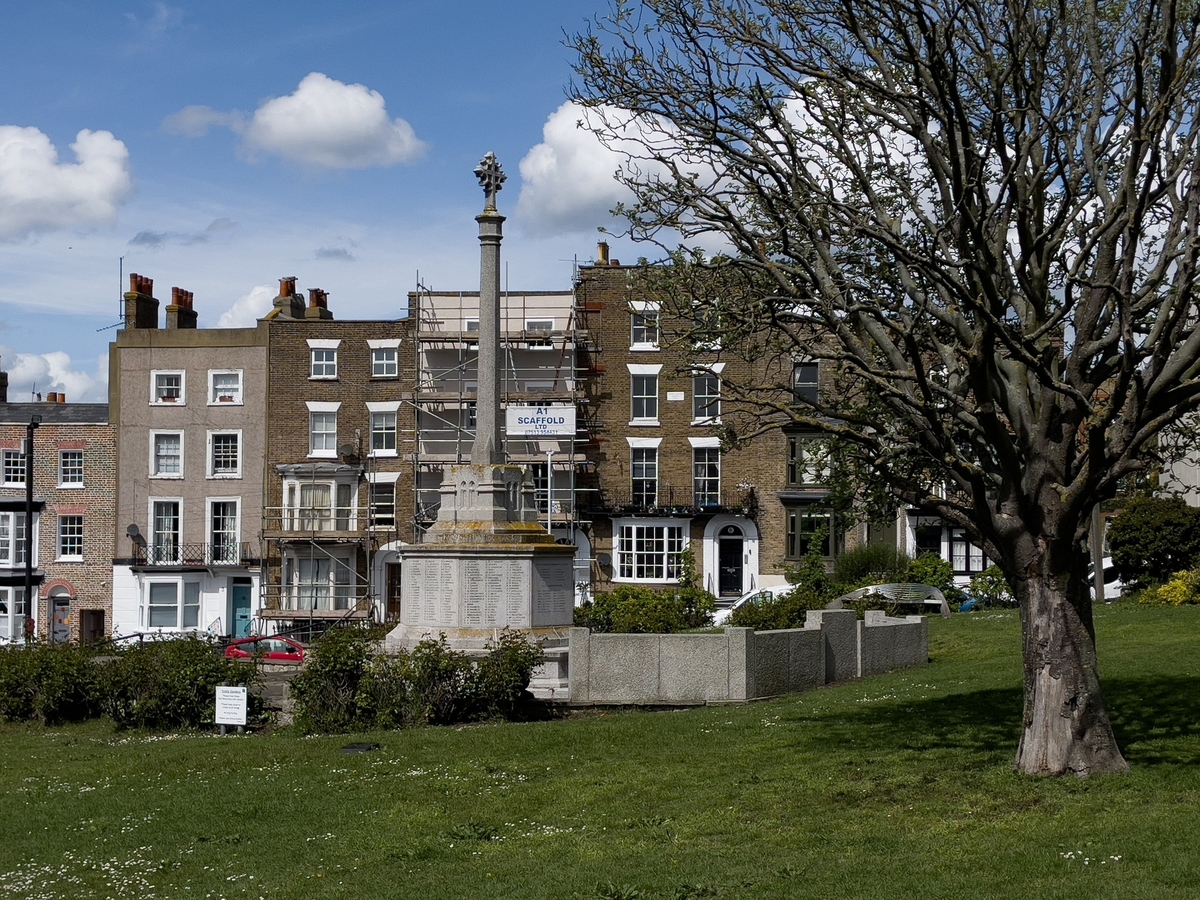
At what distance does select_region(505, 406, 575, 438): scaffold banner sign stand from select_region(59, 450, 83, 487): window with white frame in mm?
16918

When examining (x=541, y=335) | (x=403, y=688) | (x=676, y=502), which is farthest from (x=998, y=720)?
(x=541, y=335)

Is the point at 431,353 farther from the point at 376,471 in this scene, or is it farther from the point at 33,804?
the point at 33,804

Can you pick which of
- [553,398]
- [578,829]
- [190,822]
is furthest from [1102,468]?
[553,398]

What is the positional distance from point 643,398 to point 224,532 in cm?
1666

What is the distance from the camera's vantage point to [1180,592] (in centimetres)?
3206

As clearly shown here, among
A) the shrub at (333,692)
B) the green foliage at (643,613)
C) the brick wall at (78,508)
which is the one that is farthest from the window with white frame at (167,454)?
the shrub at (333,692)

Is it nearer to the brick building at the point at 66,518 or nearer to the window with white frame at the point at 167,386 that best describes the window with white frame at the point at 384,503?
the window with white frame at the point at 167,386

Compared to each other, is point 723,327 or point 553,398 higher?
point 553,398

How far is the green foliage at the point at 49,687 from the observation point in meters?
22.4

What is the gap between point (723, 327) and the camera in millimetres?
15375

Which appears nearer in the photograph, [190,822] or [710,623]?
[190,822]

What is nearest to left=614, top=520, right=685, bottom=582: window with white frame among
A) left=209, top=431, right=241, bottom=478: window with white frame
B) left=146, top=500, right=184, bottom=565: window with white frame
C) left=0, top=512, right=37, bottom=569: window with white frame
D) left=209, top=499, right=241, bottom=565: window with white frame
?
left=209, top=499, right=241, bottom=565: window with white frame

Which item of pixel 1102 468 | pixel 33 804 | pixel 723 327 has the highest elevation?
pixel 723 327

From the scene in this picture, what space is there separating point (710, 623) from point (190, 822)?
24.4m
